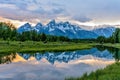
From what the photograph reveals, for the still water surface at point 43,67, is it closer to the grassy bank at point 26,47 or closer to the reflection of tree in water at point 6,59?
the reflection of tree in water at point 6,59

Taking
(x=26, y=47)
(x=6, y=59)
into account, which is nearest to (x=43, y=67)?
(x=6, y=59)

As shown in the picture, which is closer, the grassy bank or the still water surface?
the still water surface

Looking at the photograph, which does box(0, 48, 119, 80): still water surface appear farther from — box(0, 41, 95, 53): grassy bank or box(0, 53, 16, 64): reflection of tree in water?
box(0, 41, 95, 53): grassy bank

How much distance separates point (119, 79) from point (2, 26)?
6631 inches

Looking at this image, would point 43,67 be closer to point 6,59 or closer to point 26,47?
point 6,59

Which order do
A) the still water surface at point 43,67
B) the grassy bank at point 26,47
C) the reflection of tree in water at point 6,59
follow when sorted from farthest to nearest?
the grassy bank at point 26,47 < the reflection of tree in water at point 6,59 < the still water surface at point 43,67

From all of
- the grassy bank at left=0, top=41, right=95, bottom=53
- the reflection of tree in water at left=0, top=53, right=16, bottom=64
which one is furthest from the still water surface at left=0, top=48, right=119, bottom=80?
the grassy bank at left=0, top=41, right=95, bottom=53

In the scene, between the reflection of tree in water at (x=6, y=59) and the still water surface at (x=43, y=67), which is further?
the reflection of tree in water at (x=6, y=59)

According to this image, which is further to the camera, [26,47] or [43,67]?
[26,47]

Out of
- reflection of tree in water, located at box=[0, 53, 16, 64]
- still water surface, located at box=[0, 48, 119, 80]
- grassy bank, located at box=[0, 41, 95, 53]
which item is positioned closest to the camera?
still water surface, located at box=[0, 48, 119, 80]

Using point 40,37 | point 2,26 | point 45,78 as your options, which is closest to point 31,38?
point 40,37

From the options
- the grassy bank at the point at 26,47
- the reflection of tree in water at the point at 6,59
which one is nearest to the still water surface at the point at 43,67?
the reflection of tree in water at the point at 6,59

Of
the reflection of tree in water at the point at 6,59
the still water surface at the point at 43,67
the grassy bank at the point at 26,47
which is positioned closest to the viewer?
the still water surface at the point at 43,67

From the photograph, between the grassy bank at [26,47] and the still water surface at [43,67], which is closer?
the still water surface at [43,67]
